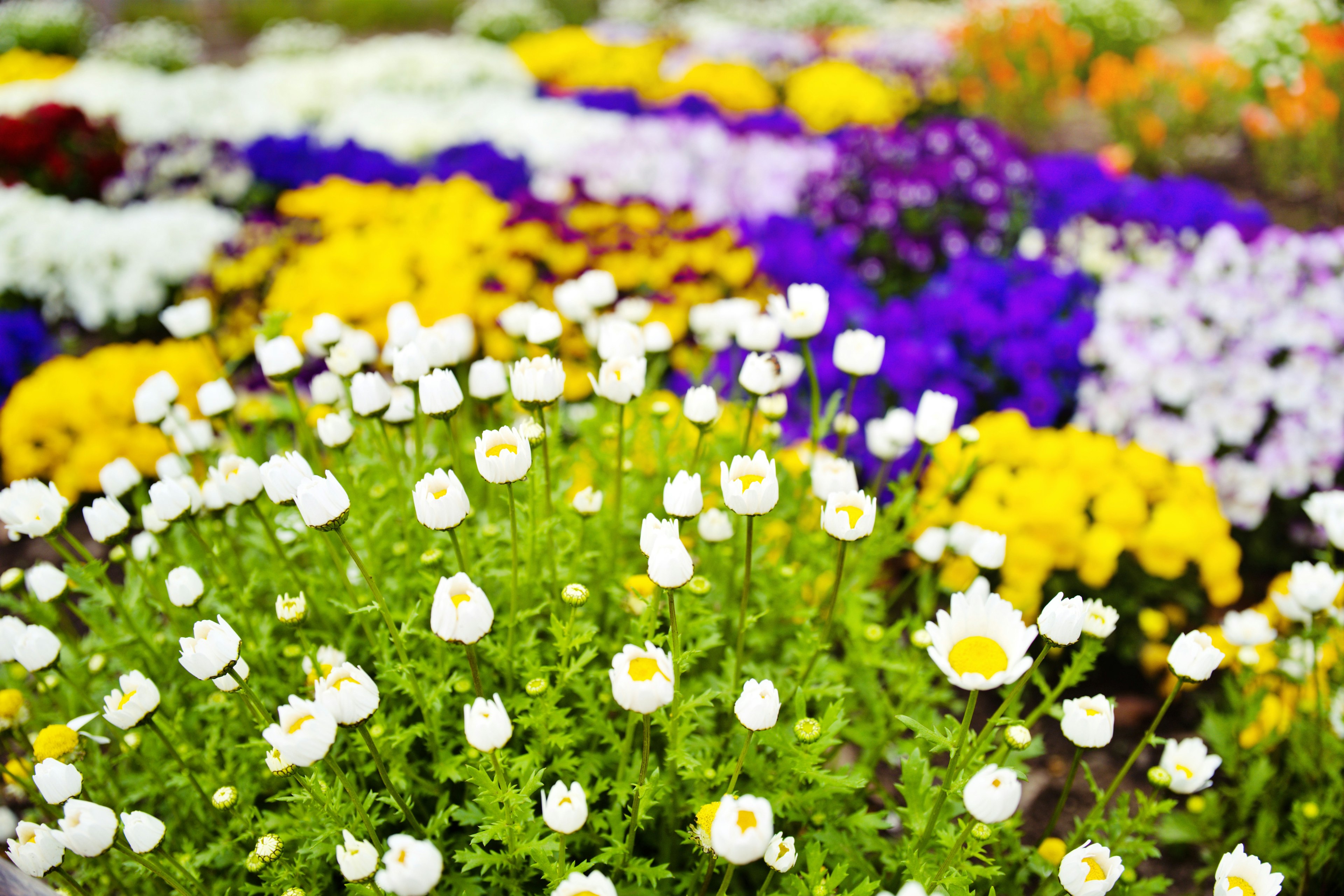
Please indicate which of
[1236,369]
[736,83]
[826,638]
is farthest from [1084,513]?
[736,83]

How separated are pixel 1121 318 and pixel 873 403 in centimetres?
114

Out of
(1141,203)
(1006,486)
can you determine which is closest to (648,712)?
(1006,486)

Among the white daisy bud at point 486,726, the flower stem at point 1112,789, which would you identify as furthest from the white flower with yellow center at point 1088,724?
the white daisy bud at point 486,726

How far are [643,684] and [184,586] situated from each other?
0.87m

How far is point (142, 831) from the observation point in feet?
3.77

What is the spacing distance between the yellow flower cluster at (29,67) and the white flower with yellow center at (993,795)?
11.0m

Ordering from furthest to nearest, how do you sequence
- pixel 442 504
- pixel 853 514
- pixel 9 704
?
pixel 9 704
pixel 853 514
pixel 442 504

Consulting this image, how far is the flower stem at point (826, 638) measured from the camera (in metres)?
1.30

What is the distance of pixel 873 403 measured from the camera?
3008 millimetres

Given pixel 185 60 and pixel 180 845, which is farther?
pixel 185 60

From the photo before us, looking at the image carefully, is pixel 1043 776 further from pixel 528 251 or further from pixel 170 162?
pixel 170 162

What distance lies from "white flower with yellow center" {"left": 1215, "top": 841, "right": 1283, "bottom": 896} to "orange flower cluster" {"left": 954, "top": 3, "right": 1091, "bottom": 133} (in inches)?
317

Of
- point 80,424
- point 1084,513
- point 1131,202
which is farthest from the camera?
point 1131,202

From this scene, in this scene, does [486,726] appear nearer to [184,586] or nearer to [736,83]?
[184,586]
